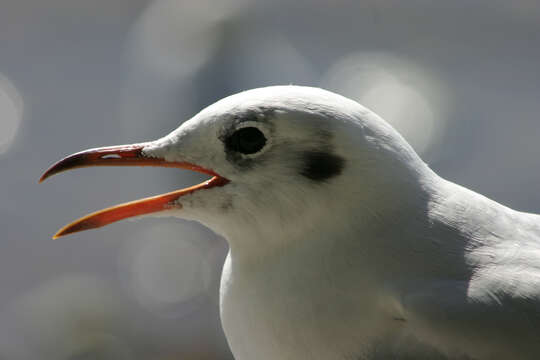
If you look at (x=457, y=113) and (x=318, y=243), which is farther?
(x=457, y=113)

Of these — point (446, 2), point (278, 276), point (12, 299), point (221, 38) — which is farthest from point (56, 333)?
point (446, 2)

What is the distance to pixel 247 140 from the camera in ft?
2.51

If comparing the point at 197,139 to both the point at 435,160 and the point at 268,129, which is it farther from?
the point at 435,160

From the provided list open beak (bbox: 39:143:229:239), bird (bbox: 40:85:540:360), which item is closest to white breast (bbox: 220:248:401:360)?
bird (bbox: 40:85:540:360)

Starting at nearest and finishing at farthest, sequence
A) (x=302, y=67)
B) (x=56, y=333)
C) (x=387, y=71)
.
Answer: (x=56, y=333) → (x=302, y=67) → (x=387, y=71)

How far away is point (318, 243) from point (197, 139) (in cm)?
18

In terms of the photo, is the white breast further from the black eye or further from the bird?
the black eye

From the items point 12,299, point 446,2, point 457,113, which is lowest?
point 12,299

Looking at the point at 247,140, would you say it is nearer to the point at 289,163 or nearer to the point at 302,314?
the point at 289,163

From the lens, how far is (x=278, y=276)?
0.80 metres

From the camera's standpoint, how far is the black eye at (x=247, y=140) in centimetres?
76

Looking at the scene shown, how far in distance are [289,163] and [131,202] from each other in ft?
0.67

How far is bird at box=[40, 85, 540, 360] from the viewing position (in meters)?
0.71

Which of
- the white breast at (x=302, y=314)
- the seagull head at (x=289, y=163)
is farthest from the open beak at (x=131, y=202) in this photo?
the white breast at (x=302, y=314)
